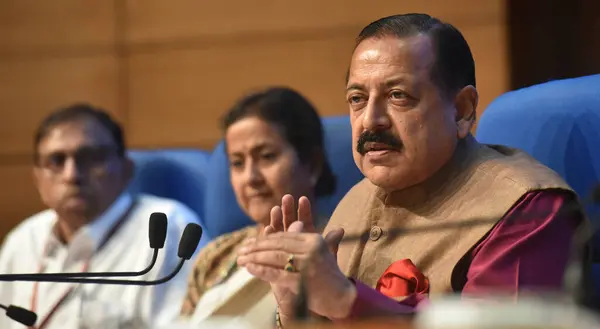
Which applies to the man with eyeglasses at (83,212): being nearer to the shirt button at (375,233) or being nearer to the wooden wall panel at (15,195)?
the wooden wall panel at (15,195)

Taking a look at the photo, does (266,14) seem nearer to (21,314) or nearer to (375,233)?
(375,233)

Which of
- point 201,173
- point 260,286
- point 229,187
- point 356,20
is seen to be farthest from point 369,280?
point 356,20

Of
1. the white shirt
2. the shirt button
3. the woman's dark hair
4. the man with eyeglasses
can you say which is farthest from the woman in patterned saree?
the shirt button

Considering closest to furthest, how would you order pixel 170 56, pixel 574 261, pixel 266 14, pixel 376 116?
pixel 574 261, pixel 376 116, pixel 266 14, pixel 170 56

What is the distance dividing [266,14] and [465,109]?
182 cm

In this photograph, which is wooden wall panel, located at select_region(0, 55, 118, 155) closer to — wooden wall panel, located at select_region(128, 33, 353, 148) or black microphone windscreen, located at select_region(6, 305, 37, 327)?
wooden wall panel, located at select_region(128, 33, 353, 148)

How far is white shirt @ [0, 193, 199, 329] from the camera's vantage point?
2492 millimetres

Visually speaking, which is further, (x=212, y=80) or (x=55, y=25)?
(x=55, y=25)

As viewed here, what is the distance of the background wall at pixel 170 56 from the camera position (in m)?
3.17

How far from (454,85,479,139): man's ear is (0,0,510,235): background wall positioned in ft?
3.83

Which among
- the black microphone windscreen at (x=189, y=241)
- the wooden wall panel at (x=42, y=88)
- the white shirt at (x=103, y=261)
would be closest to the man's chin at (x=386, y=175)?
the black microphone windscreen at (x=189, y=241)

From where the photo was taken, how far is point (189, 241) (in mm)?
1494

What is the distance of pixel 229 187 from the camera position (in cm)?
263

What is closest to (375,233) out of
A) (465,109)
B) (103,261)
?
(465,109)
